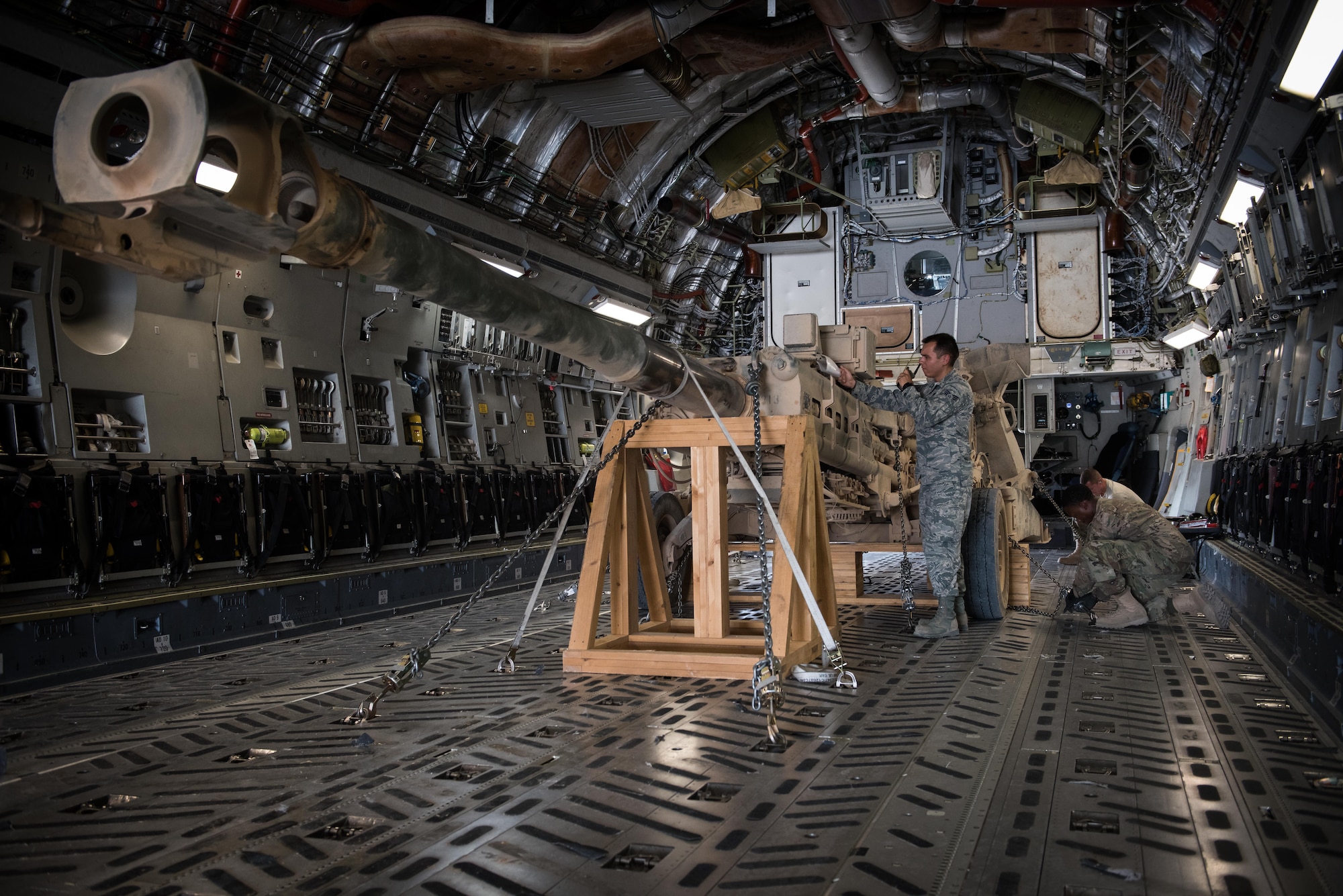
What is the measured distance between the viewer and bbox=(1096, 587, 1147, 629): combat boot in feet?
23.0

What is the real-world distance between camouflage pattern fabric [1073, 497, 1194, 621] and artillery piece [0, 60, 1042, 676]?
0.71 meters

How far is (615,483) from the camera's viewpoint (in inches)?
231

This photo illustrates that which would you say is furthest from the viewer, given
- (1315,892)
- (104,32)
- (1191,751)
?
(104,32)

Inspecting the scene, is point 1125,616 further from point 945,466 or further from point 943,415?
point 943,415

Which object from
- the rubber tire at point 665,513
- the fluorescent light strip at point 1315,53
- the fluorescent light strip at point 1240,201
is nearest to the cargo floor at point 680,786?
the rubber tire at point 665,513

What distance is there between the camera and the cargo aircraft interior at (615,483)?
2.93 metres

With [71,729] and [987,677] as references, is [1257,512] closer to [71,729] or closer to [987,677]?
[987,677]

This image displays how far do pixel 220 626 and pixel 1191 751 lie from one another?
6.42 meters

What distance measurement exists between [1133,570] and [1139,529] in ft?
1.03

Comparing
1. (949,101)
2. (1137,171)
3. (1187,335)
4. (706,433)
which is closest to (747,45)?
(949,101)

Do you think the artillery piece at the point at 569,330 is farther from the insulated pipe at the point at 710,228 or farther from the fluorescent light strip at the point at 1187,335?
the insulated pipe at the point at 710,228

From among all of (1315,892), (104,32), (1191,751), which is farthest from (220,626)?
(1315,892)

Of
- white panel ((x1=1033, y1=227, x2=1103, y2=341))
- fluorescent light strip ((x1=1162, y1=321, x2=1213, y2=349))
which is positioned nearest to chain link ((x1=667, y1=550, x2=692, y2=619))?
fluorescent light strip ((x1=1162, y1=321, x2=1213, y2=349))

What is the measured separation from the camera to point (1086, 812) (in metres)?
3.17
